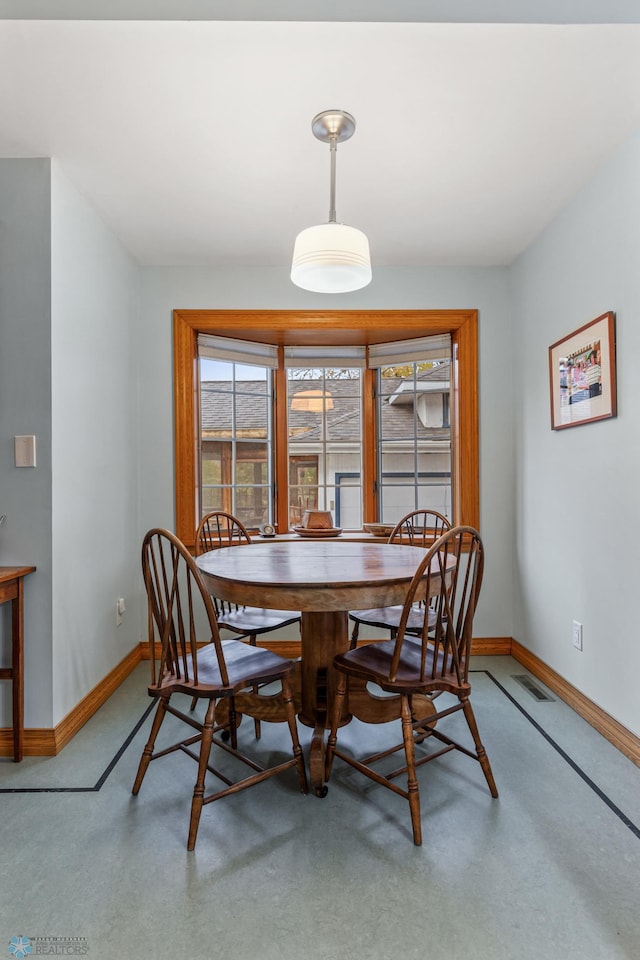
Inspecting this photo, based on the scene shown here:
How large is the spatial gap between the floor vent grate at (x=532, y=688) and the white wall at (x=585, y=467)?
0.15 meters

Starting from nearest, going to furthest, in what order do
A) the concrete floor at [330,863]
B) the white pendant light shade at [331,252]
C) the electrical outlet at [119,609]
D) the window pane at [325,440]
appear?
the concrete floor at [330,863] → the white pendant light shade at [331,252] → the electrical outlet at [119,609] → the window pane at [325,440]

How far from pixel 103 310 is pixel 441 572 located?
2.22 m

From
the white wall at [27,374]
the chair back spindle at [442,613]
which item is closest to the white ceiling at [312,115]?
the white wall at [27,374]

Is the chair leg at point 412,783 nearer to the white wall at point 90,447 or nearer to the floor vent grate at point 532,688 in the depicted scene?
the floor vent grate at point 532,688

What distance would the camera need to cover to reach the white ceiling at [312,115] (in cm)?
163

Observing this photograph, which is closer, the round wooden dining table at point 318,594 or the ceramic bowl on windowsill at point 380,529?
the round wooden dining table at point 318,594

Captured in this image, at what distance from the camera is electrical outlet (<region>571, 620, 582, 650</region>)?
99.5 inches

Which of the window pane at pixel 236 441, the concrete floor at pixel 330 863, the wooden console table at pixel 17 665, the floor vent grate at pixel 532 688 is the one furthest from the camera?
the window pane at pixel 236 441

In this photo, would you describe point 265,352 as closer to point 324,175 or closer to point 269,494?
point 269,494

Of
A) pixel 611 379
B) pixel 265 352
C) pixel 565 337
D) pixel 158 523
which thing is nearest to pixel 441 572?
pixel 611 379

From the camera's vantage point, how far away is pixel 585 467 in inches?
98.0

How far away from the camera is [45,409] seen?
223cm

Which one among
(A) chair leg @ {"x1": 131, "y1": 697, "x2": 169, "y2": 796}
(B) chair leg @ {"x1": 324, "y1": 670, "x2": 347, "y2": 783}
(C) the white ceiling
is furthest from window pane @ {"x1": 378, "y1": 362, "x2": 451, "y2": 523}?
(A) chair leg @ {"x1": 131, "y1": 697, "x2": 169, "y2": 796}

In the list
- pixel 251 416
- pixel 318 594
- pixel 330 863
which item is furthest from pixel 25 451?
pixel 330 863
